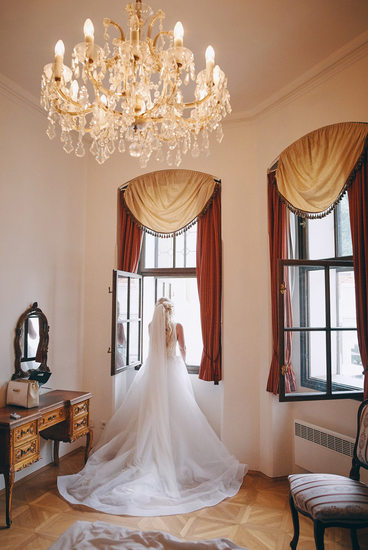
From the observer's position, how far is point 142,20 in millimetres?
2260

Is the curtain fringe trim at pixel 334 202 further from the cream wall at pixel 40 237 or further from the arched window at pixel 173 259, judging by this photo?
the cream wall at pixel 40 237

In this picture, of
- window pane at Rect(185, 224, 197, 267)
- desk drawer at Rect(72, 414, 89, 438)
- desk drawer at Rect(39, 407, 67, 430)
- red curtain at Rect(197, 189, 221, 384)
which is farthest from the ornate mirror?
window pane at Rect(185, 224, 197, 267)

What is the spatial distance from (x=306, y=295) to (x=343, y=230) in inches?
28.8

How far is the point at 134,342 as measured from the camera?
4.68 m

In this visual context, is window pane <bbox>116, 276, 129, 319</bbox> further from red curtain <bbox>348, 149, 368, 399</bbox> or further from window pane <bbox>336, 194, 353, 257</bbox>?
red curtain <bbox>348, 149, 368, 399</bbox>

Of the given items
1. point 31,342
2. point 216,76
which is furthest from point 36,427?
point 216,76

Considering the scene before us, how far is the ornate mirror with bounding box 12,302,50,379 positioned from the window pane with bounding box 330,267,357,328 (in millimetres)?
2879

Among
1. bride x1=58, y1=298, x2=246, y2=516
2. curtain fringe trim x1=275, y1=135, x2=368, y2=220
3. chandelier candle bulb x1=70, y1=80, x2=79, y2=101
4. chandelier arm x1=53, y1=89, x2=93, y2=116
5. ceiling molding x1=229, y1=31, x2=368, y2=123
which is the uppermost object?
ceiling molding x1=229, y1=31, x2=368, y2=123

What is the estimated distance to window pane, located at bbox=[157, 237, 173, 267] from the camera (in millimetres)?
5113

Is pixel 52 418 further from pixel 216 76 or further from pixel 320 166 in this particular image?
pixel 320 166

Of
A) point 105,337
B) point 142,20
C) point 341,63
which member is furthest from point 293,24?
point 105,337

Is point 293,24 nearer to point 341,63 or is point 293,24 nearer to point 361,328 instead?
point 341,63

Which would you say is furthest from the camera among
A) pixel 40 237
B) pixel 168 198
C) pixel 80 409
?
pixel 168 198

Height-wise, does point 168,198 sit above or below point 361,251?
above
